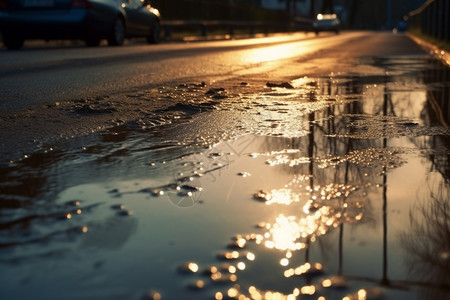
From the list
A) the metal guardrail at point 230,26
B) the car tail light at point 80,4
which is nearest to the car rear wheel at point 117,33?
the car tail light at point 80,4

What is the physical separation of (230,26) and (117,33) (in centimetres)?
1647

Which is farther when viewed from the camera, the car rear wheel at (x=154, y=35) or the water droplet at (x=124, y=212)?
the car rear wheel at (x=154, y=35)

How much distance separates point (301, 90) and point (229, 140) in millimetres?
3104

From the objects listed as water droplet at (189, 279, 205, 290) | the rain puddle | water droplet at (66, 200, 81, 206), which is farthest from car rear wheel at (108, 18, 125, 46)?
water droplet at (189, 279, 205, 290)

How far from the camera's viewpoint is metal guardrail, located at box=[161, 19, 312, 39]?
84.8ft

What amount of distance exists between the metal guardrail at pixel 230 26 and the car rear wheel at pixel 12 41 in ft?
30.7

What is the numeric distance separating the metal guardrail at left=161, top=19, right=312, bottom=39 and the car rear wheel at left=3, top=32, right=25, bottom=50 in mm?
9369

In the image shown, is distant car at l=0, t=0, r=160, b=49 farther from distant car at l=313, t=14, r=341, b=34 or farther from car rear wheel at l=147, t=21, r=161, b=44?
distant car at l=313, t=14, r=341, b=34

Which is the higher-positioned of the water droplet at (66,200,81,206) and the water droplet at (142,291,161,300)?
the water droplet at (66,200,81,206)

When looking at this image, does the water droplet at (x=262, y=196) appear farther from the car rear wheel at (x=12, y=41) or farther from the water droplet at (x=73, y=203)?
the car rear wheel at (x=12, y=41)

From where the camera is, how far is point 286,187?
2.82 meters

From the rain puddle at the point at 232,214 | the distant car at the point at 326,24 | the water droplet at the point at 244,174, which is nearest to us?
the rain puddle at the point at 232,214

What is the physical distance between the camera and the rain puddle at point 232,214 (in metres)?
1.85

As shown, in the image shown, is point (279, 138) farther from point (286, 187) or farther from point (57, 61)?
point (57, 61)
